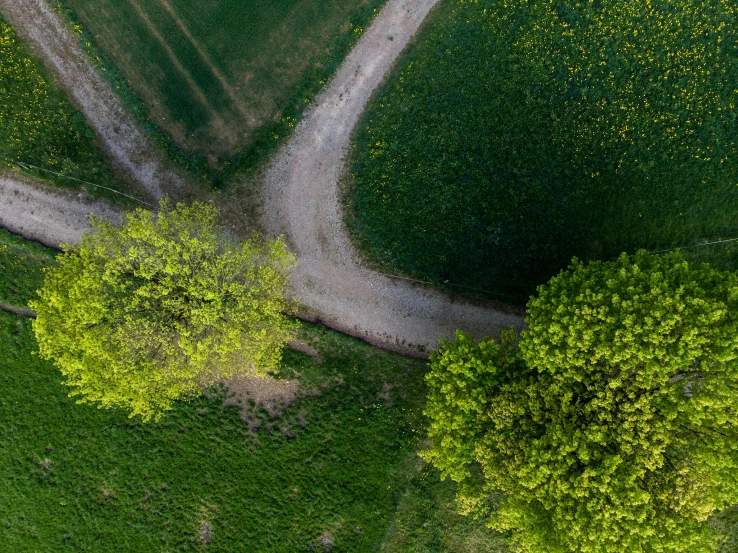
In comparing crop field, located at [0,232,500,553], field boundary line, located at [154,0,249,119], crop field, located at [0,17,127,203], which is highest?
field boundary line, located at [154,0,249,119]

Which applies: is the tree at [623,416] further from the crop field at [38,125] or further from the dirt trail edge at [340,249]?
the crop field at [38,125]

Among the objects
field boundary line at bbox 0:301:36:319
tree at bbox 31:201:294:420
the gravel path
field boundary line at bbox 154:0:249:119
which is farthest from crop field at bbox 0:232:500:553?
field boundary line at bbox 154:0:249:119

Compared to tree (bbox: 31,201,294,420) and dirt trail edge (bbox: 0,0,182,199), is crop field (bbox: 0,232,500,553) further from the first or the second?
Answer: dirt trail edge (bbox: 0,0,182,199)

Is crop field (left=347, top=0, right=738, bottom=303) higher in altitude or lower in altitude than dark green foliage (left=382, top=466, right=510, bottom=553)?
higher

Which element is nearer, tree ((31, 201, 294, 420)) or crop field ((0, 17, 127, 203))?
tree ((31, 201, 294, 420))

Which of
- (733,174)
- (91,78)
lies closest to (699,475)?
(733,174)

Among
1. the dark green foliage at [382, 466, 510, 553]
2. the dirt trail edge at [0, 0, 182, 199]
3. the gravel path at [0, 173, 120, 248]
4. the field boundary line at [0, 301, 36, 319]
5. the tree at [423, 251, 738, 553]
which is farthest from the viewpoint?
the field boundary line at [0, 301, 36, 319]

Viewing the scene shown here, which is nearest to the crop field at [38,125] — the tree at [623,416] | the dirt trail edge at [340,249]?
the dirt trail edge at [340,249]
